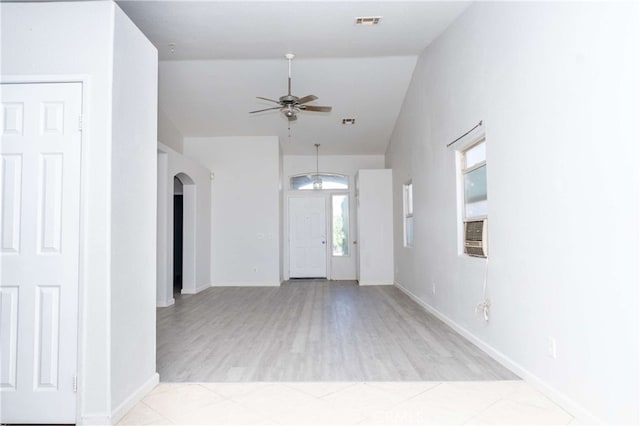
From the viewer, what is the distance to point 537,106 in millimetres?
2807

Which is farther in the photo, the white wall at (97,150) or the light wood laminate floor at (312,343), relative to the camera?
the light wood laminate floor at (312,343)

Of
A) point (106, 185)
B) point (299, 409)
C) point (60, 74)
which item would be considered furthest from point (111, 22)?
point (299, 409)

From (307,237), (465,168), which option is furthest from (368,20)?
(307,237)

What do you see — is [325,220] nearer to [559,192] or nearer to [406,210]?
[406,210]

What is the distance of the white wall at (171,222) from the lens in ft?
20.5

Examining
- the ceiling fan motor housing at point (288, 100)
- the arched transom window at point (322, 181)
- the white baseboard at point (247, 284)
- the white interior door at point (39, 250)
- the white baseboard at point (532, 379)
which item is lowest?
the white baseboard at point (247, 284)

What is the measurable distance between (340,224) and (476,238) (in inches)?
237

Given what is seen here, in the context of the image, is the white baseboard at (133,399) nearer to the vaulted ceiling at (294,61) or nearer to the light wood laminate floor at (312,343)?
the light wood laminate floor at (312,343)

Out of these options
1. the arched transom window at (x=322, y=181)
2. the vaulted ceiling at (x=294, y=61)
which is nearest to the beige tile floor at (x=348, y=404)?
the vaulted ceiling at (x=294, y=61)

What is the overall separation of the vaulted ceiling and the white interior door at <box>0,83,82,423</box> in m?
1.79

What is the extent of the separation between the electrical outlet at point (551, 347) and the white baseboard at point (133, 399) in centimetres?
261

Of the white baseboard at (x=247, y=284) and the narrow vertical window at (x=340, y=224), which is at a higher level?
the narrow vertical window at (x=340, y=224)

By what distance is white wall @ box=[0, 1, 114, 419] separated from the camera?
233 centimetres

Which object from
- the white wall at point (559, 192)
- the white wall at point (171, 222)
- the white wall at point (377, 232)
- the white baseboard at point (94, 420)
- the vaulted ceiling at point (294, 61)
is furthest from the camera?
the white wall at point (377, 232)
